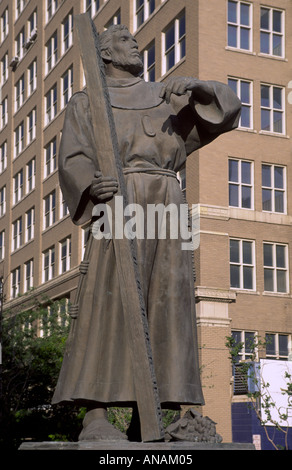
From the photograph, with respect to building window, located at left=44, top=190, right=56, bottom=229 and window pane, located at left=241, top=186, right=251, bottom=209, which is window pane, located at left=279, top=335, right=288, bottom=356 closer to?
window pane, located at left=241, top=186, right=251, bottom=209

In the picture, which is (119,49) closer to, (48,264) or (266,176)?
(266,176)

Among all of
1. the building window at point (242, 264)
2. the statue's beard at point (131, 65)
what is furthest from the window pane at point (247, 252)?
the statue's beard at point (131, 65)

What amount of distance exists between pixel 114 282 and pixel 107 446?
1214mm

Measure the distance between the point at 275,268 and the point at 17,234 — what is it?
89.7 ft

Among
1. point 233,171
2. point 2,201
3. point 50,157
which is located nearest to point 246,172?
point 233,171

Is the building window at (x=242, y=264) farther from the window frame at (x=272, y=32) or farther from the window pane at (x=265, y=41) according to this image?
the window pane at (x=265, y=41)

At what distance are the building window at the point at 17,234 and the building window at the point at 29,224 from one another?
5.60 feet

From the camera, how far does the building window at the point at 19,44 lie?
67000 millimetres

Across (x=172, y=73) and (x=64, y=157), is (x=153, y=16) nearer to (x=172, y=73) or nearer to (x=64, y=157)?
(x=172, y=73)

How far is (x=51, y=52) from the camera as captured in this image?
60469mm

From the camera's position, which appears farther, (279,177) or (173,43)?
(173,43)

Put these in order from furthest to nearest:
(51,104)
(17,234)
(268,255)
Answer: (17,234), (51,104), (268,255)

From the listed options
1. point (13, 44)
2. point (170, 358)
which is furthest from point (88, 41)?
point (13, 44)

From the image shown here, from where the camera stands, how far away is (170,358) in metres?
6.16
